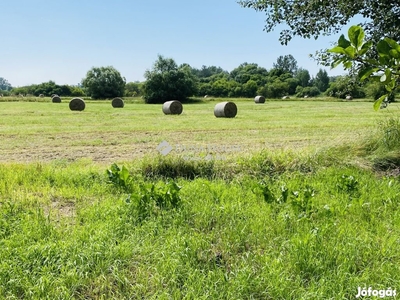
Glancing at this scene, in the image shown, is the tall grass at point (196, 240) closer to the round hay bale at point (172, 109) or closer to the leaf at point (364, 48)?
the leaf at point (364, 48)

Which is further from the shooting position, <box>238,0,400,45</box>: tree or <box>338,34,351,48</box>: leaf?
<box>238,0,400,45</box>: tree

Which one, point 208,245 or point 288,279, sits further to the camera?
point 208,245

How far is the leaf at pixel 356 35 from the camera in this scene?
4.99 ft

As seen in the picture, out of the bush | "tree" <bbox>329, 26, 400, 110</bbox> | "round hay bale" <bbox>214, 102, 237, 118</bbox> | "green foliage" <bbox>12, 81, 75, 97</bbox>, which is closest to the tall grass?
the bush

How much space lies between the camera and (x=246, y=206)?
12.3 ft

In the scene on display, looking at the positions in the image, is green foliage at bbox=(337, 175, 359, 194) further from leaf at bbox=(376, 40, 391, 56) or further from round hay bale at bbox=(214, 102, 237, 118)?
round hay bale at bbox=(214, 102, 237, 118)

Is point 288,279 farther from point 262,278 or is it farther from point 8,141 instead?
point 8,141

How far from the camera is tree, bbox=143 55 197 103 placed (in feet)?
158

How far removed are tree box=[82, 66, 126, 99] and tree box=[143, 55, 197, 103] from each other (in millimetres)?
A: 14665

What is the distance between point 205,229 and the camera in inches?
129

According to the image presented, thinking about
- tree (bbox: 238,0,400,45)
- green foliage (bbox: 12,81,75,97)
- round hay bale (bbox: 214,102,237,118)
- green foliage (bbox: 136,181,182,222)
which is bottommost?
green foliage (bbox: 136,181,182,222)

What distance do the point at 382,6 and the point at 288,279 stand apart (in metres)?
4.75

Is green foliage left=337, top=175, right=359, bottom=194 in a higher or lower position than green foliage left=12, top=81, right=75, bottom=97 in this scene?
lower

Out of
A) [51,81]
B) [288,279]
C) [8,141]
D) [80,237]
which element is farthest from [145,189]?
[51,81]
